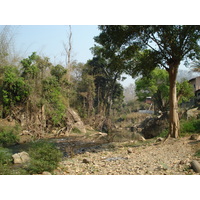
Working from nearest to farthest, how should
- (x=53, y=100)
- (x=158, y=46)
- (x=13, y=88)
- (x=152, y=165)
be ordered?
1. (x=152, y=165)
2. (x=158, y=46)
3. (x=13, y=88)
4. (x=53, y=100)

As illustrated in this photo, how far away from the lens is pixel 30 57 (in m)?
13.5

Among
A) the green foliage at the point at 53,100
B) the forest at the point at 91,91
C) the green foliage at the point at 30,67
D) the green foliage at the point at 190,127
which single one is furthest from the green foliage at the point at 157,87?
the green foliage at the point at 190,127

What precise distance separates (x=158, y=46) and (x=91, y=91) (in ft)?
43.6

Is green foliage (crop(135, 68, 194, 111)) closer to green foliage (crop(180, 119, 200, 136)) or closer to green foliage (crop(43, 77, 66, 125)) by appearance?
green foliage (crop(43, 77, 66, 125))

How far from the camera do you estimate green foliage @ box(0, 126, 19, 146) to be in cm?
1021

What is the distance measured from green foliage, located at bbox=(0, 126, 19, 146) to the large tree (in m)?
5.53

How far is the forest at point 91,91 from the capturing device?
8172mm

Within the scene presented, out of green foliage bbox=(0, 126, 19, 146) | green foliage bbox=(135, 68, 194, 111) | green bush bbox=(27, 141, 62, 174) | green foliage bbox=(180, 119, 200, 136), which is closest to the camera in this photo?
green bush bbox=(27, 141, 62, 174)

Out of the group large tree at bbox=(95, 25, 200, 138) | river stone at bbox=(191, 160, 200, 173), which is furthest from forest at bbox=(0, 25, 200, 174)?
river stone at bbox=(191, 160, 200, 173)

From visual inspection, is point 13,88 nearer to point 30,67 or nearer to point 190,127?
point 30,67

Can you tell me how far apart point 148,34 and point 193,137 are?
3852 millimetres

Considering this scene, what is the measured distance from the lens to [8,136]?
10461 millimetres

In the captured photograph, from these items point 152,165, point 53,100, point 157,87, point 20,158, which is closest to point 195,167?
point 152,165

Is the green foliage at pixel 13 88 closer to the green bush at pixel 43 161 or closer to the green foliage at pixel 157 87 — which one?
the green bush at pixel 43 161
